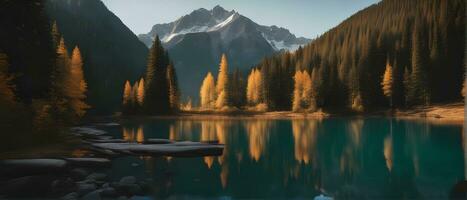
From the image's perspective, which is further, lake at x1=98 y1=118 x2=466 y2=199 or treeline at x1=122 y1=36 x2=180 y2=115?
treeline at x1=122 y1=36 x2=180 y2=115

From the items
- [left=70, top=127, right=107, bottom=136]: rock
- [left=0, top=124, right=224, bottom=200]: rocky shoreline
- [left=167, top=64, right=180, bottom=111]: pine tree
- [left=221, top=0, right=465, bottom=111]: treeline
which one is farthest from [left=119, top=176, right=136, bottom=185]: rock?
[left=221, top=0, right=465, bottom=111]: treeline

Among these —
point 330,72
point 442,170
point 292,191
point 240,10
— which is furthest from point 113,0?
point 330,72

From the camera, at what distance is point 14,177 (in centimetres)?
971

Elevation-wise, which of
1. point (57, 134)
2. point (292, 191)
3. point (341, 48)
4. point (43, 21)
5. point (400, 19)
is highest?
point (400, 19)

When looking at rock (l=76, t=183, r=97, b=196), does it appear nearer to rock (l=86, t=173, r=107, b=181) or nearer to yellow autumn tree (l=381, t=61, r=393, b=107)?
rock (l=86, t=173, r=107, b=181)

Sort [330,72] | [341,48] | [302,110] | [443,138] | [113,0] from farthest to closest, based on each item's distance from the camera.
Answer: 1. [341,48]
2. [330,72]
3. [302,110]
4. [443,138]
5. [113,0]

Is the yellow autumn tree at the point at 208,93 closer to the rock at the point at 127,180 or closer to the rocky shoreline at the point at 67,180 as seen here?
the rocky shoreline at the point at 67,180

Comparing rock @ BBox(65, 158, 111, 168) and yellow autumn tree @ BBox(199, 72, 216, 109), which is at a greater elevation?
yellow autumn tree @ BBox(199, 72, 216, 109)

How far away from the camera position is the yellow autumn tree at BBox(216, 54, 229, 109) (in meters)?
34.8

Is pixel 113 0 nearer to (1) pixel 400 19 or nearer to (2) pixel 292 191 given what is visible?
(2) pixel 292 191

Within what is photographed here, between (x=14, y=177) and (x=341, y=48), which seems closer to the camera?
(x=14, y=177)

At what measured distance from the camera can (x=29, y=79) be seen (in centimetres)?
1238

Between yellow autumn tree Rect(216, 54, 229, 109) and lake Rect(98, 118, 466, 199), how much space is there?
987cm

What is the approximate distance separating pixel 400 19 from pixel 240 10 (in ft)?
186
